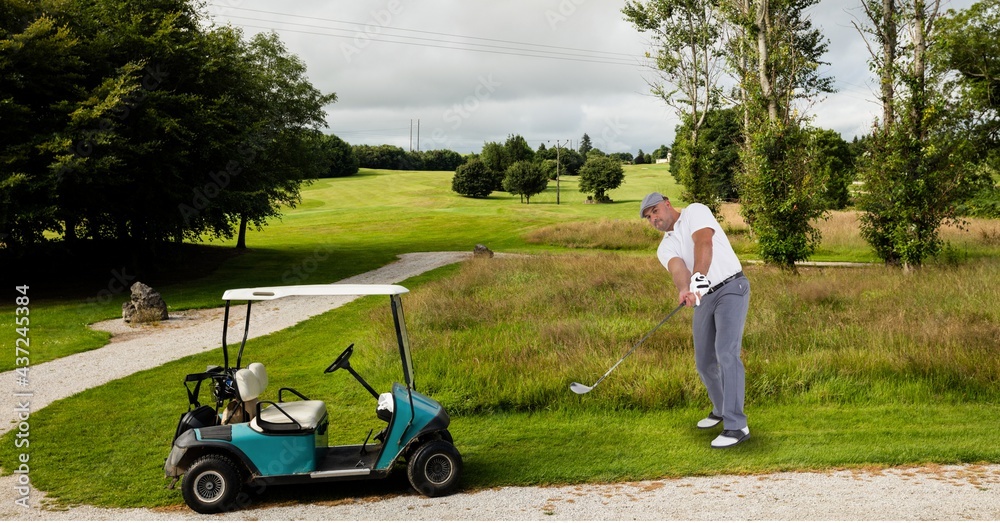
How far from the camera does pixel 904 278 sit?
1905 cm

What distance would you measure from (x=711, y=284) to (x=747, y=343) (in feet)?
18.2

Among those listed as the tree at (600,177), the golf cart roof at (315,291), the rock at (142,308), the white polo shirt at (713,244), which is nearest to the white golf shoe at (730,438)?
the white polo shirt at (713,244)

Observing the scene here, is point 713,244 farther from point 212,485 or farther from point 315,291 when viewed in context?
point 212,485

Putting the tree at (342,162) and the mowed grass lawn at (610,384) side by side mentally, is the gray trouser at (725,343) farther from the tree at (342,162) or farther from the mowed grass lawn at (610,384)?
the tree at (342,162)

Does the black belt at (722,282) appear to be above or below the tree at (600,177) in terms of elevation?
below

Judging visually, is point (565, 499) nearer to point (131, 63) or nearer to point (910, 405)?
point (910, 405)

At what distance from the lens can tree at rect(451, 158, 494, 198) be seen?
8862 centimetres

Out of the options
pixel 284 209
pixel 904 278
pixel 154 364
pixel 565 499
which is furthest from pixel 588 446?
pixel 284 209

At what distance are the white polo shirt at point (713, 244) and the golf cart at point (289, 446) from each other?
2845mm

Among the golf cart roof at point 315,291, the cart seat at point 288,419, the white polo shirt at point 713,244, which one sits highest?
the white polo shirt at point 713,244

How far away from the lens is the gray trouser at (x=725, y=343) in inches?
282

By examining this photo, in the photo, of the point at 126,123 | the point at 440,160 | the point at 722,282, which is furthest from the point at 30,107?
the point at 440,160

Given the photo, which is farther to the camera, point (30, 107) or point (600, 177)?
point (600, 177)

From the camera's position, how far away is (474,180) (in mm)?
88500
